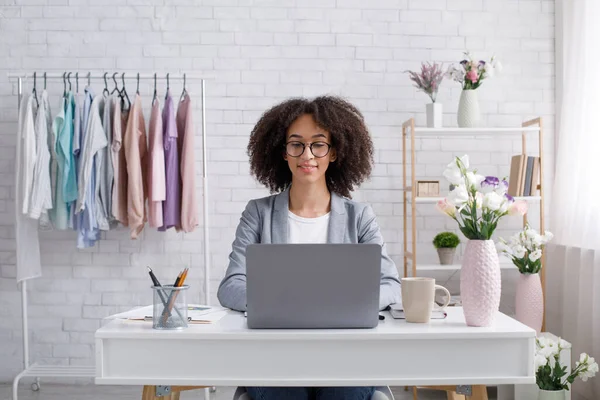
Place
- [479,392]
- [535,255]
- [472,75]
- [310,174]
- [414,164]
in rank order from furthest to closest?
[414,164] < [472,75] < [535,255] < [310,174] < [479,392]

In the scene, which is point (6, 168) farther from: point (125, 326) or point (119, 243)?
point (125, 326)

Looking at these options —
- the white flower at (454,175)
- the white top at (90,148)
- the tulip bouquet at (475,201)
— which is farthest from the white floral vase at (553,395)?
the white top at (90,148)

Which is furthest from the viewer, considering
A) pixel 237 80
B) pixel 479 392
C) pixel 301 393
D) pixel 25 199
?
pixel 237 80

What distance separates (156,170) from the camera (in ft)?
11.5

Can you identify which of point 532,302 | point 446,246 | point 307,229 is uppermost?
point 307,229

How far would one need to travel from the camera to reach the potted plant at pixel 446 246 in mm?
3637

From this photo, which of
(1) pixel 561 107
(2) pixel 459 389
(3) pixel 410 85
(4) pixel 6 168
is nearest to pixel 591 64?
(1) pixel 561 107

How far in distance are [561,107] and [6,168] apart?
10.8ft

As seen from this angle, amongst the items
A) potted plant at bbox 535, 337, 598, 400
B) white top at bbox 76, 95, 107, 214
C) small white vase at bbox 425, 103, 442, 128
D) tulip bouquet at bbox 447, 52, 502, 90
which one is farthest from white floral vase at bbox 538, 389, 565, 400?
white top at bbox 76, 95, 107, 214

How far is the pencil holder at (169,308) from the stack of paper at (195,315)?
0.21 feet

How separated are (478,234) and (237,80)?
262cm

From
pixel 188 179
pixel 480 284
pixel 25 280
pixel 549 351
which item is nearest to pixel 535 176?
pixel 549 351

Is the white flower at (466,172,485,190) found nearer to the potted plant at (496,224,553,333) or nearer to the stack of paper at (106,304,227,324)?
the stack of paper at (106,304,227,324)

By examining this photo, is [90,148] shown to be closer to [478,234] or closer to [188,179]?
[188,179]
